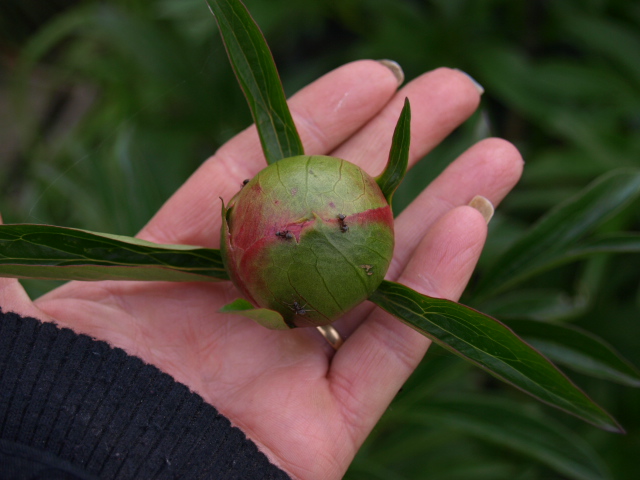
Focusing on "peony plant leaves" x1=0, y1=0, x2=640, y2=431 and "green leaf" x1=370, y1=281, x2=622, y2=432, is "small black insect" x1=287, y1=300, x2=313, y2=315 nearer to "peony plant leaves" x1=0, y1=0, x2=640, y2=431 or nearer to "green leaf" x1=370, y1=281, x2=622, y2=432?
"peony plant leaves" x1=0, y1=0, x2=640, y2=431

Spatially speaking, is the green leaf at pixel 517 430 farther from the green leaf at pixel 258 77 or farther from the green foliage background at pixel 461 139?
the green leaf at pixel 258 77

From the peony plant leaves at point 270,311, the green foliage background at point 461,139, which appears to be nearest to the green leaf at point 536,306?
the green foliage background at point 461,139

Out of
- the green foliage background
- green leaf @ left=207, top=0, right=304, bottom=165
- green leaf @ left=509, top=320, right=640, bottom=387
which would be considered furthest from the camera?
the green foliage background

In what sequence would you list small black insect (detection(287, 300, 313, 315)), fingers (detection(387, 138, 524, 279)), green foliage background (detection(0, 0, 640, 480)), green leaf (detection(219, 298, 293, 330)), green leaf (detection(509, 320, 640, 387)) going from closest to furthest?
1. green leaf (detection(219, 298, 293, 330))
2. small black insect (detection(287, 300, 313, 315))
3. green leaf (detection(509, 320, 640, 387))
4. fingers (detection(387, 138, 524, 279))
5. green foliage background (detection(0, 0, 640, 480))

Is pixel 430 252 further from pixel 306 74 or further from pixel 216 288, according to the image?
pixel 306 74

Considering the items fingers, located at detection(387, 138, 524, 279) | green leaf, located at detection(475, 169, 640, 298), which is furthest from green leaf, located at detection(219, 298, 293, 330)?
green leaf, located at detection(475, 169, 640, 298)

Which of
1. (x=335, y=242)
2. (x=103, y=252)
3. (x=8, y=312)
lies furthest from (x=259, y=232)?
(x=8, y=312)

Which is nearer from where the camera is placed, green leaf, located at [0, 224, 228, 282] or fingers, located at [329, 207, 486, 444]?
green leaf, located at [0, 224, 228, 282]
